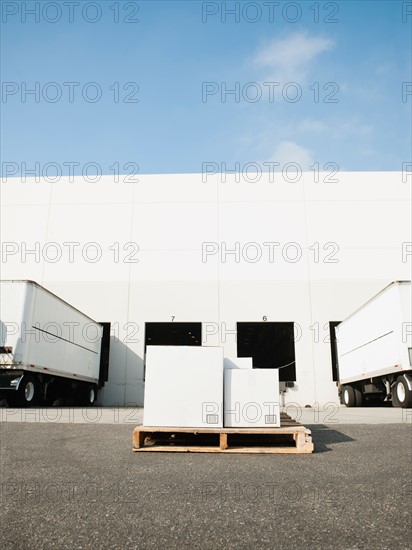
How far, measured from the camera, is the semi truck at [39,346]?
40.0ft

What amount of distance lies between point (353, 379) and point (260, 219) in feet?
26.3

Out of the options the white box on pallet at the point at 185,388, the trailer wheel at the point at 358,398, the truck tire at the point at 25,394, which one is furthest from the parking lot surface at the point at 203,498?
the trailer wheel at the point at 358,398

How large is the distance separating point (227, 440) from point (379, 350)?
9.33 m

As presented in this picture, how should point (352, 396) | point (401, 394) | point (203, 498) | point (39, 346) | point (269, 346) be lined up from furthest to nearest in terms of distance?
1. point (269, 346)
2. point (352, 396)
3. point (401, 394)
4. point (39, 346)
5. point (203, 498)

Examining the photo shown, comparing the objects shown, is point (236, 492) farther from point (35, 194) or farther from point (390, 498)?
point (35, 194)

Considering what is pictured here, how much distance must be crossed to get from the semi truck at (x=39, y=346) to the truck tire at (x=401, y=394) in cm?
1028

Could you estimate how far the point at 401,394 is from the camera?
43.2 feet

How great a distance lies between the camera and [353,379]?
1664 cm

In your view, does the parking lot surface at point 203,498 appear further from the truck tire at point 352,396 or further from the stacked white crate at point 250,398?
the truck tire at point 352,396

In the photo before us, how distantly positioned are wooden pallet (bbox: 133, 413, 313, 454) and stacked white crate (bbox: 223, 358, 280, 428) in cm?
17

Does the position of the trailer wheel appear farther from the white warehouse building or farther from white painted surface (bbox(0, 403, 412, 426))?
white painted surface (bbox(0, 403, 412, 426))

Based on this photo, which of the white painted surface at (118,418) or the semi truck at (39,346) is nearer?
the white painted surface at (118,418)

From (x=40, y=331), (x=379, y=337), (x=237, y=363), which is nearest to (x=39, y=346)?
(x=40, y=331)

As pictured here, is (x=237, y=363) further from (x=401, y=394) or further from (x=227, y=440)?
(x=401, y=394)
